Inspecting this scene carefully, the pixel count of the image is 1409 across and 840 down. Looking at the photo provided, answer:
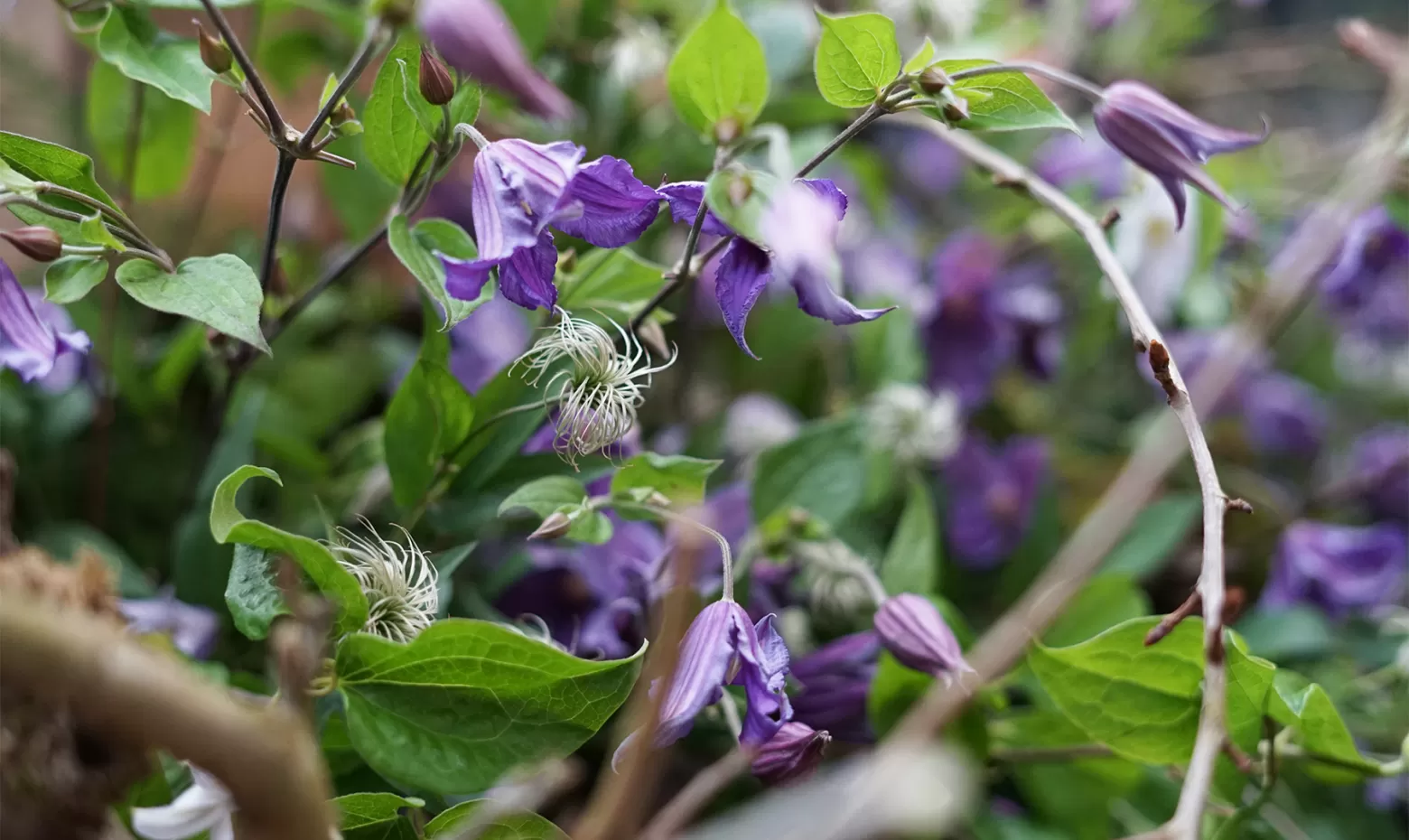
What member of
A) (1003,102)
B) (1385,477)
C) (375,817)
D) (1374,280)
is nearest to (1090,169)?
(1374,280)

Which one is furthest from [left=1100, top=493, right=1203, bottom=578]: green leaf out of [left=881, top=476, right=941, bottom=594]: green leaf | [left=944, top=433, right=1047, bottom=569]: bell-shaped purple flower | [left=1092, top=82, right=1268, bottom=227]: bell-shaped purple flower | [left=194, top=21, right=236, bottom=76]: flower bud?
[left=194, top=21, right=236, bottom=76]: flower bud

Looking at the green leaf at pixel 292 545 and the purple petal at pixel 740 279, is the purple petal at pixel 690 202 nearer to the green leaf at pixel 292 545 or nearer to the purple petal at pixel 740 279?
the purple petal at pixel 740 279

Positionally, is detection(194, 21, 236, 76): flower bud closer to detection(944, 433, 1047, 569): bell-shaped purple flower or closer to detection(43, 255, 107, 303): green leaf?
detection(43, 255, 107, 303): green leaf

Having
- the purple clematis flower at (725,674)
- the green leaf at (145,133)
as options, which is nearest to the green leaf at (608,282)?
the purple clematis flower at (725,674)

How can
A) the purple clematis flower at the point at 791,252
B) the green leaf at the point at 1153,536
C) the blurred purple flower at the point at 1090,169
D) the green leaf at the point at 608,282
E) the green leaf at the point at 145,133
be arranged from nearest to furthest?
the purple clematis flower at the point at 791,252 < the green leaf at the point at 608,282 < the green leaf at the point at 145,133 < the green leaf at the point at 1153,536 < the blurred purple flower at the point at 1090,169

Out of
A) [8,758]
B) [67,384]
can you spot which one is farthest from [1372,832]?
[67,384]

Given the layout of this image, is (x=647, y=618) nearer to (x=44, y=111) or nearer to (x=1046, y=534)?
(x=1046, y=534)
